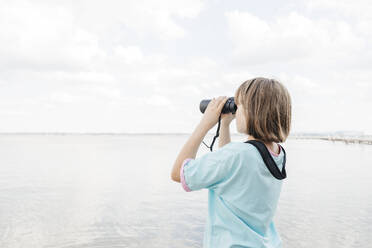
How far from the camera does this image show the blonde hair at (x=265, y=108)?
1284 millimetres

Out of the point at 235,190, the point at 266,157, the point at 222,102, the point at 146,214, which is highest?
the point at 222,102

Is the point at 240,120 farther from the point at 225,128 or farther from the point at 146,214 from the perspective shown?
the point at 146,214

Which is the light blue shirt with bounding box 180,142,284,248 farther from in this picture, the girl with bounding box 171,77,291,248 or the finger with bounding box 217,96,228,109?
the finger with bounding box 217,96,228,109

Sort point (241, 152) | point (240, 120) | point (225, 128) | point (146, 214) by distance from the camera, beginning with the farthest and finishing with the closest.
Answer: point (146, 214) < point (225, 128) < point (240, 120) < point (241, 152)

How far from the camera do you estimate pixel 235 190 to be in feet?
4.14

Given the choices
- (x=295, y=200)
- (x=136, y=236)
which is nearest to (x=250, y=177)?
(x=136, y=236)

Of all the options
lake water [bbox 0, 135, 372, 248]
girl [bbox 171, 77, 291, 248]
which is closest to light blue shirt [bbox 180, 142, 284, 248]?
girl [bbox 171, 77, 291, 248]

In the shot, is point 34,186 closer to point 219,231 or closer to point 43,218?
point 43,218

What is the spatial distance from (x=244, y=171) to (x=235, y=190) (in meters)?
0.09

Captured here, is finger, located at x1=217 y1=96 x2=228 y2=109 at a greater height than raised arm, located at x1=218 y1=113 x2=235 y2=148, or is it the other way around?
finger, located at x1=217 y1=96 x2=228 y2=109

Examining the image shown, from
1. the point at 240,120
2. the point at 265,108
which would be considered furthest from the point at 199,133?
the point at 265,108

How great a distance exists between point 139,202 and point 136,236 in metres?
2.95

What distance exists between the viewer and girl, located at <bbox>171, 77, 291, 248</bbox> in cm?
122

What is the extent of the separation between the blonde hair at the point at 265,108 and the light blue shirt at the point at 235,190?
9 centimetres
